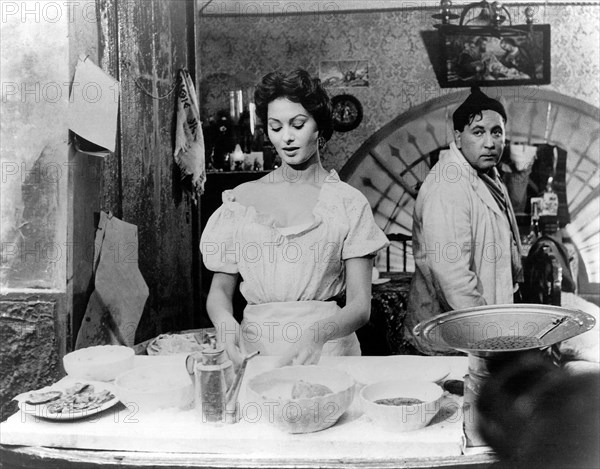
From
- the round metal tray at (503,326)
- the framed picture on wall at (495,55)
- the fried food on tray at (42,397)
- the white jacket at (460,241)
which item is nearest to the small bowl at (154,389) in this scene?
the fried food on tray at (42,397)

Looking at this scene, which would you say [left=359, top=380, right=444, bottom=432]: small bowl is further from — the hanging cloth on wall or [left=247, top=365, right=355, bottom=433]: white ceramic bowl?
the hanging cloth on wall

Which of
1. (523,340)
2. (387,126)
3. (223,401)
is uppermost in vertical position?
(387,126)

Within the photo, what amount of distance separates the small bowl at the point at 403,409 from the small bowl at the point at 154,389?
420 millimetres

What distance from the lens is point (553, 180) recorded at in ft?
8.80

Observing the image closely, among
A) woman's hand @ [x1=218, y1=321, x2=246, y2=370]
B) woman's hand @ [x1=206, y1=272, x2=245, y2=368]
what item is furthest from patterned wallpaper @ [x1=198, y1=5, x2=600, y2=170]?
woman's hand @ [x1=218, y1=321, x2=246, y2=370]

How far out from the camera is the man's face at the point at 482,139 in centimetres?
240

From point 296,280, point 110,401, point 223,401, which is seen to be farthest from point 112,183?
point 223,401

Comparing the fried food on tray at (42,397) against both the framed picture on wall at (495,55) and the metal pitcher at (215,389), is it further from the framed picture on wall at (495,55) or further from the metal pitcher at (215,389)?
the framed picture on wall at (495,55)

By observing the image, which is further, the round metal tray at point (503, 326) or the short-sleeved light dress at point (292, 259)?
the short-sleeved light dress at point (292, 259)

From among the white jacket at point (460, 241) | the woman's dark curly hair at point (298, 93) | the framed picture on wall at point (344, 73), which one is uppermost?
the framed picture on wall at point (344, 73)

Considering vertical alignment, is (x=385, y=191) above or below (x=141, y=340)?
above

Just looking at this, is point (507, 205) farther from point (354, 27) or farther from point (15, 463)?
point (15, 463)

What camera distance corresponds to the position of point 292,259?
2102 millimetres

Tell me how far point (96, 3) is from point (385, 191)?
1.80 metres
